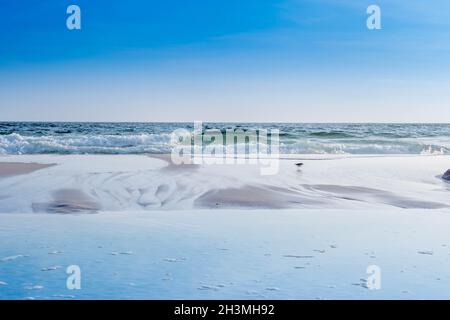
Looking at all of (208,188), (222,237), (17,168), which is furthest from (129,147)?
(222,237)

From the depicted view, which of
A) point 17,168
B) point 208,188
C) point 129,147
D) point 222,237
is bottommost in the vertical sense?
point 222,237

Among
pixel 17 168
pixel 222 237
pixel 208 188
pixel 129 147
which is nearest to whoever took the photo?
pixel 222 237

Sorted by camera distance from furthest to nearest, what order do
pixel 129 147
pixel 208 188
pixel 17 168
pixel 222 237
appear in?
1. pixel 129 147
2. pixel 17 168
3. pixel 208 188
4. pixel 222 237

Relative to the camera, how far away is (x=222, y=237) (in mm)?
5004

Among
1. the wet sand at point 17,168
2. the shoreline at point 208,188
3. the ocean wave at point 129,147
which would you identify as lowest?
the shoreline at point 208,188

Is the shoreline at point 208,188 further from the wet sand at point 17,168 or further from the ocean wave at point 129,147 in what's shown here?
the ocean wave at point 129,147

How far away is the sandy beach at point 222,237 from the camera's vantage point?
3537 mm

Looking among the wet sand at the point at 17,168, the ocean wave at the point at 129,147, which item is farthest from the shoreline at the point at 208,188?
the ocean wave at the point at 129,147

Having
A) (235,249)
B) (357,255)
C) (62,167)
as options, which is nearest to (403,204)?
(357,255)

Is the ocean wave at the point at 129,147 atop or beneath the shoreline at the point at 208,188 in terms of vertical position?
atop

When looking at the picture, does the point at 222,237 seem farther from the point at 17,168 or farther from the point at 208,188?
the point at 17,168

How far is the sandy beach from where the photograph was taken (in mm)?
3537

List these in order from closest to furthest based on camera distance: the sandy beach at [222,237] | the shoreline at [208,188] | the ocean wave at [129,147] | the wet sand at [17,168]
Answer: the sandy beach at [222,237] < the shoreline at [208,188] < the wet sand at [17,168] < the ocean wave at [129,147]

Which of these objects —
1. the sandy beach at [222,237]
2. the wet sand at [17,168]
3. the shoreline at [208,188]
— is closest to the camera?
the sandy beach at [222,237]
